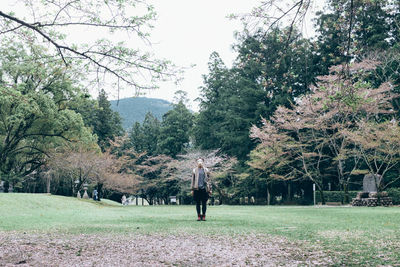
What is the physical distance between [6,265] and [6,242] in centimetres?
162

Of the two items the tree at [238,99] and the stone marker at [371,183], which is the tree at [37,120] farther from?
the stone marker at [371,183]

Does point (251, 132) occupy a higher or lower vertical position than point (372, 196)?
higher

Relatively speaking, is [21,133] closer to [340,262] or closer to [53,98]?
[53,98]

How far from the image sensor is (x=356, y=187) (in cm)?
3036

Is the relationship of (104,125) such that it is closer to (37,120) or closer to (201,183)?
(37,120)

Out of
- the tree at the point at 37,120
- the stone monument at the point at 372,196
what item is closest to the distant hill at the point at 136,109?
the tree at the point at 37,120

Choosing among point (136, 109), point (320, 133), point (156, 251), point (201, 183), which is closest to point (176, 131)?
point (320, 133)

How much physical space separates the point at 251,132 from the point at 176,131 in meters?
12.3

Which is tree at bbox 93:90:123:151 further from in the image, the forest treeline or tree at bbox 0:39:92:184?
tree at bbox 0:39:92:184

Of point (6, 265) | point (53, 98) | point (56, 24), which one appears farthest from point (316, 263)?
point (53, 98)

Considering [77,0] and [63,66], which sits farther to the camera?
[63,66]

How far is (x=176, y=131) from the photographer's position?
42875 mm

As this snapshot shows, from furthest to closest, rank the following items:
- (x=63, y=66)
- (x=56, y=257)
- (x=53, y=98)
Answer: (x=53, y=98) < (x=63, y=66) < (x=56, y=257)

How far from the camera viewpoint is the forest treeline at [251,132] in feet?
72.0
